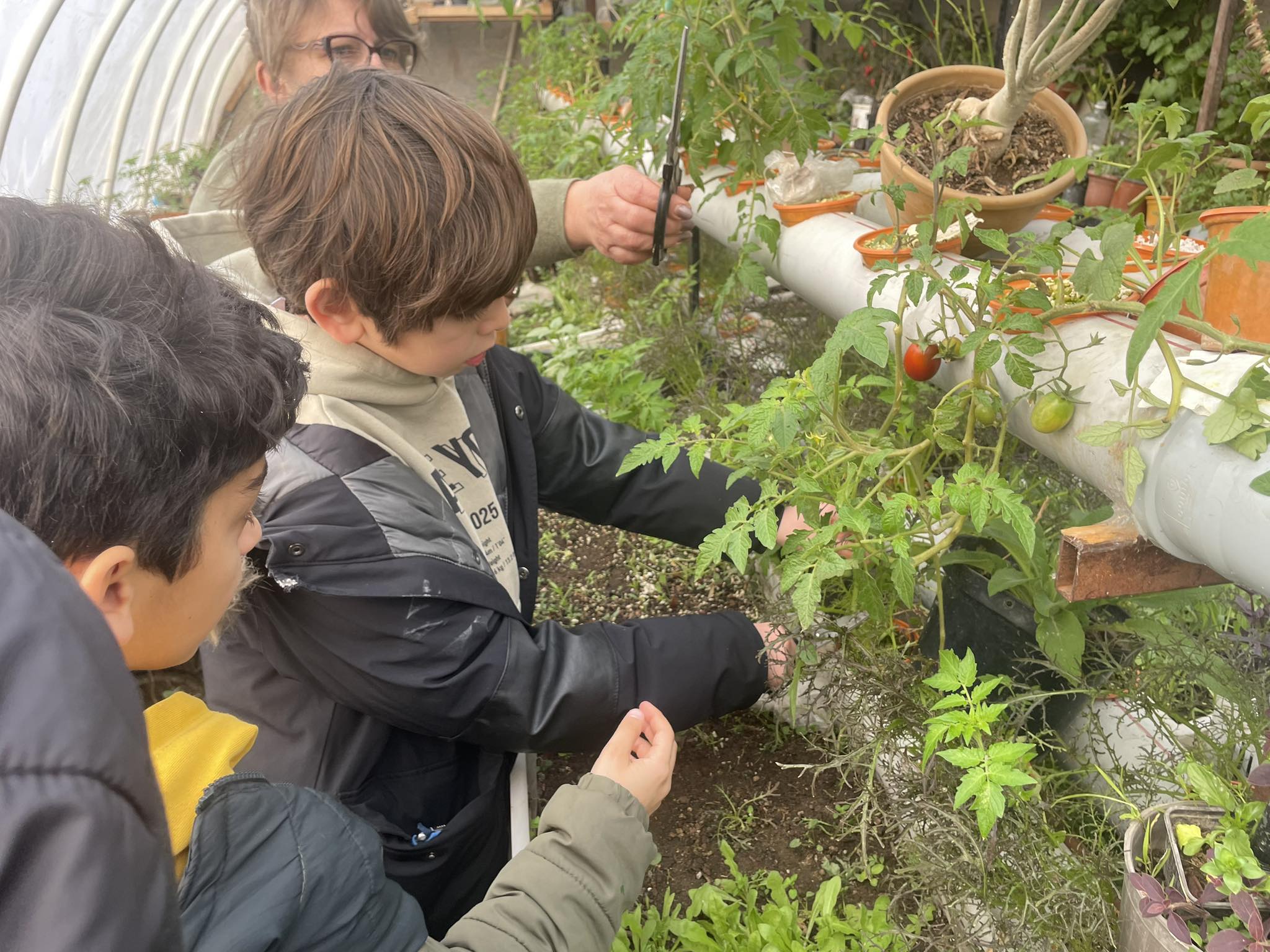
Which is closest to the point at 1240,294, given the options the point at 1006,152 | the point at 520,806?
the point at 1006,152

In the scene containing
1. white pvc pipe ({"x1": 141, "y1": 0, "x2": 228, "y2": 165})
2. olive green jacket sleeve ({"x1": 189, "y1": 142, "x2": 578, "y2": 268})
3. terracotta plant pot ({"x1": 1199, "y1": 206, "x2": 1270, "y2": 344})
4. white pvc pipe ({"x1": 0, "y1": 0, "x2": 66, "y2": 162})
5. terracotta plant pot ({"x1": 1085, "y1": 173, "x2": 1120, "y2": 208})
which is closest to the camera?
terracotta plant pot ({"x1": 1199, "y1": 206, "x2": 1270, "y2": 344})

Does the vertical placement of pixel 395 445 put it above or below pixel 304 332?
below

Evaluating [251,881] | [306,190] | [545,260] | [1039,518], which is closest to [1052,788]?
[1039,518]

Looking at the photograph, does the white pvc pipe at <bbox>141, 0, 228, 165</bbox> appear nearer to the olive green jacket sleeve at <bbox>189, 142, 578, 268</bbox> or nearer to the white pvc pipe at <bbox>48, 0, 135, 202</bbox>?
the white pvc pipe at <bbox>48, 0, 135, 202</bbox>

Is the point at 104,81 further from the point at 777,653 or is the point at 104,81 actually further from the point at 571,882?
the point at 571,882

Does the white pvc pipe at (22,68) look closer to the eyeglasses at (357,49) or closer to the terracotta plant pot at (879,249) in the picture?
the eyeglasses at (357,49)

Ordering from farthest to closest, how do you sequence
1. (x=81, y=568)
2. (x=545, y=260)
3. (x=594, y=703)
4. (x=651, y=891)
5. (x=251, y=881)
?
(x=545, y=260) < (x=651, y=891) < (x=594, y=703) < (x=251, y=881) < (x=81, y=568)

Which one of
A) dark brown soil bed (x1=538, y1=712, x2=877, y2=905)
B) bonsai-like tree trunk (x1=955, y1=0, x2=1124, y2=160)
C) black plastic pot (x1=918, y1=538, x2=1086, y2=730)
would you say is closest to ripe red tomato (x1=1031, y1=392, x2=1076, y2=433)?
black plastic pot (x1=918, y1=538, x2=1086, y2=730)

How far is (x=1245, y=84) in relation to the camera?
107 inches

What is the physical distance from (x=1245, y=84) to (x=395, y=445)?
281 cm

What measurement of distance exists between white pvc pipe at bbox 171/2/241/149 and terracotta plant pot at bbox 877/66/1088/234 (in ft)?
15.7

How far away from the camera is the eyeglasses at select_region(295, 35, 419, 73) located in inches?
80.0

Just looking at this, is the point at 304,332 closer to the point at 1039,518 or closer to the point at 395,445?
the point at 395,445

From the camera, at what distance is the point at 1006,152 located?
5.74 ft
